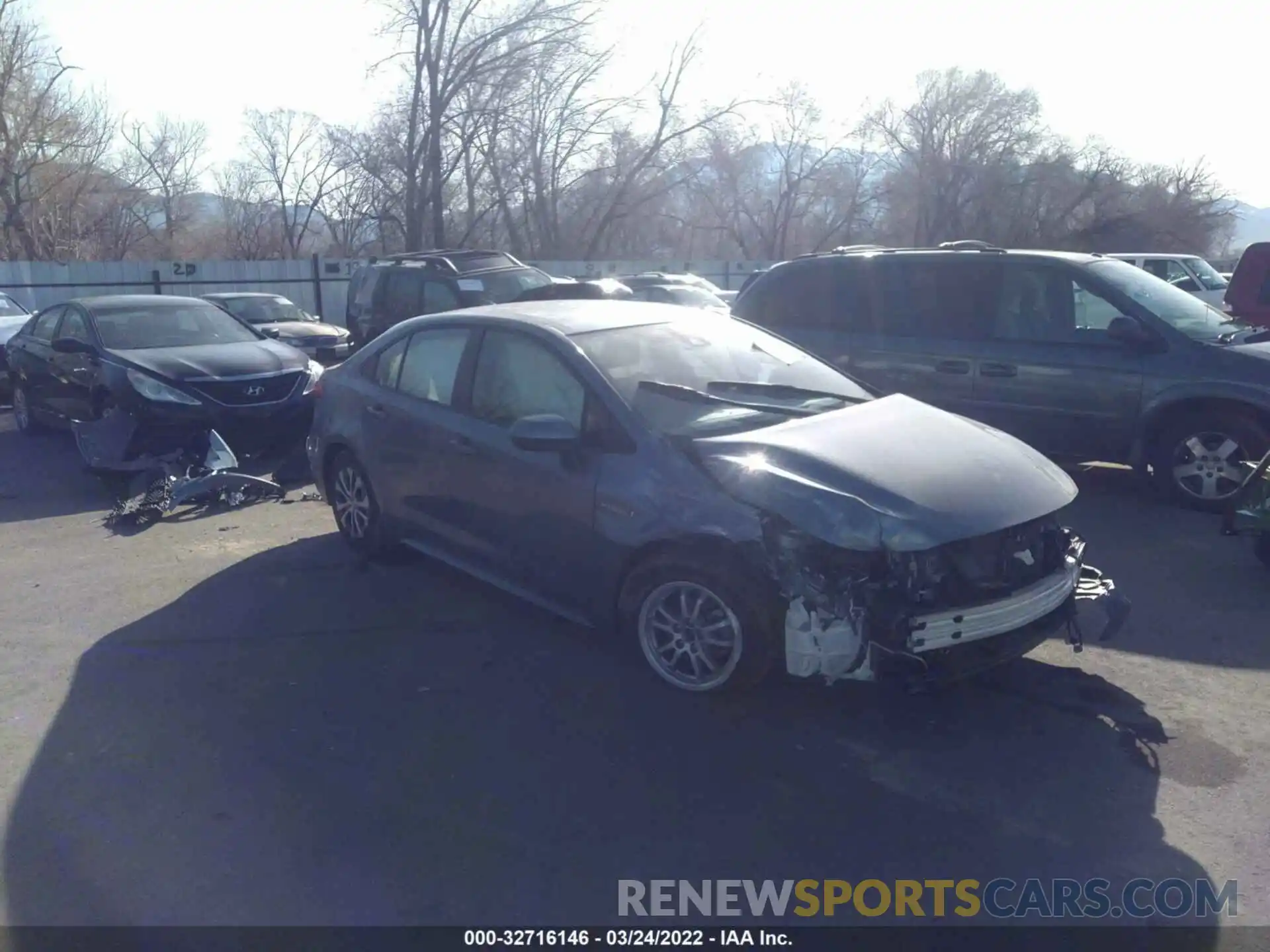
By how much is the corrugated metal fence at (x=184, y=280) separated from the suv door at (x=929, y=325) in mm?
18890

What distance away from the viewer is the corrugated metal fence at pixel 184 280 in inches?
934

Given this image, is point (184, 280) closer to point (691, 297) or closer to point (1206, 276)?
point (691, 297)

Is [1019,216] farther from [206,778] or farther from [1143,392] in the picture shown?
[206,778]

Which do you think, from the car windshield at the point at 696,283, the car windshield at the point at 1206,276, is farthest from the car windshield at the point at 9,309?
the car windshield at the point at 1206,276

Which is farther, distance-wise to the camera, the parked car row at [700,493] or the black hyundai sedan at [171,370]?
the black hyundai sedan at [171,370]

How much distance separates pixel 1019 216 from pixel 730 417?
43.5 m

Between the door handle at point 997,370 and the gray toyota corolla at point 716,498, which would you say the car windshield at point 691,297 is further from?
the gray toyota corolla at point 716,498

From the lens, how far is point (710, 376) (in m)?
5.48

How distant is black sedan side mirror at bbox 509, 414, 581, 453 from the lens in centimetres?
490

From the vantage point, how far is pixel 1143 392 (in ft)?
25.9

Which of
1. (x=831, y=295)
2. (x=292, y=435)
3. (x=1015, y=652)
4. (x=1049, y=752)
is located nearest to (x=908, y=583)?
(x=1015, y=652)

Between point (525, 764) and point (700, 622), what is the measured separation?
941 mm

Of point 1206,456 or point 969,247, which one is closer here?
point 1206,456

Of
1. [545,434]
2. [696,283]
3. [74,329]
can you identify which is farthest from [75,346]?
[696,283]
